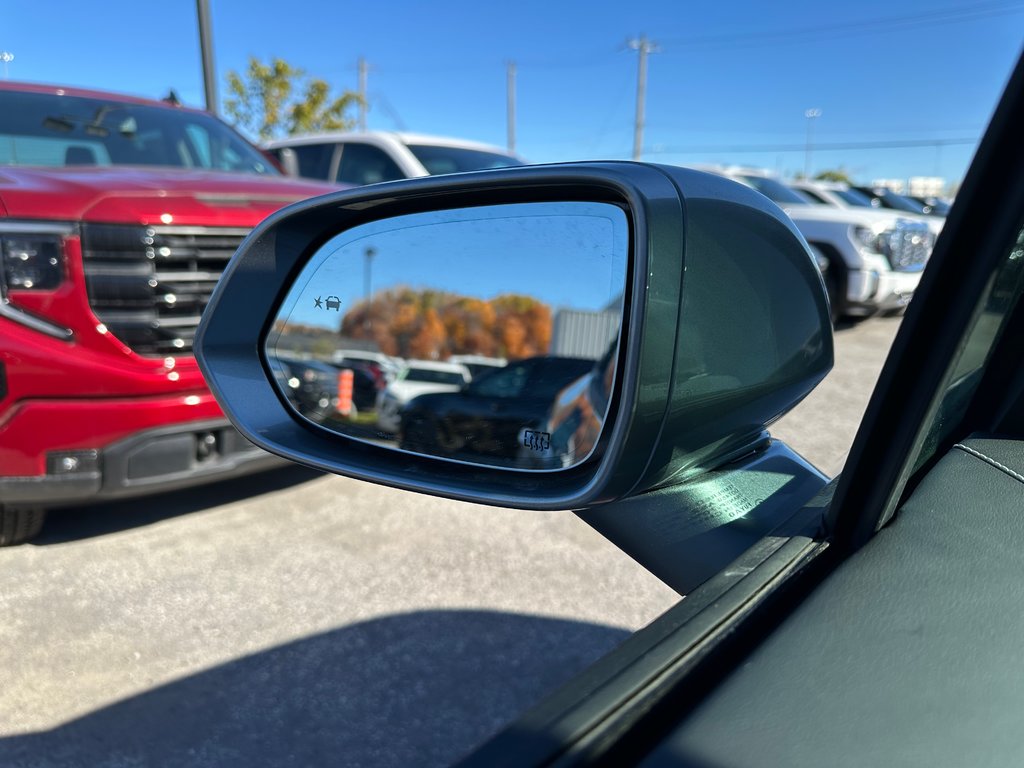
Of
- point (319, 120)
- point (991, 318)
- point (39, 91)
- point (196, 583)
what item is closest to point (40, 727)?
point (196, 583)

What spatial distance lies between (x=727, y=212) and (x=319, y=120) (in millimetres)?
26684

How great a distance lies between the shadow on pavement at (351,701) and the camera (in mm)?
2396

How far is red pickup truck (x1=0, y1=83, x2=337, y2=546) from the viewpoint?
312cm

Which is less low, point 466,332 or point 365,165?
point 365,165

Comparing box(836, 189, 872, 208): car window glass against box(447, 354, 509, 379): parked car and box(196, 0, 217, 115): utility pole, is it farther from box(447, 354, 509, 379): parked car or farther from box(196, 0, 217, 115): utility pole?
box(447, 354, 509, 379): parked car

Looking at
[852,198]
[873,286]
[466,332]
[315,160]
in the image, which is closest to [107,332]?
[466,332]

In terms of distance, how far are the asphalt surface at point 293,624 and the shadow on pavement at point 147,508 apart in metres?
0.02

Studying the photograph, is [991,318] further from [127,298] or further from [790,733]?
[127,298]

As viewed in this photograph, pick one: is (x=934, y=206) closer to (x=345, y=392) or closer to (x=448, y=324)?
(x=448, y=324)

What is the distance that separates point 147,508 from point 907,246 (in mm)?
8290

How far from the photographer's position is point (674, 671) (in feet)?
2.76

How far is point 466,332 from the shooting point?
113 inches

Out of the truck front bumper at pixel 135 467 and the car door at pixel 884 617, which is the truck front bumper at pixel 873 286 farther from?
the car door at pixel 884 617

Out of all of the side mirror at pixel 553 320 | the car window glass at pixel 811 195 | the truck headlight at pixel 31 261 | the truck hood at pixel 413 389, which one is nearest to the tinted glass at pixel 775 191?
the car window glass at pixel 811 195
